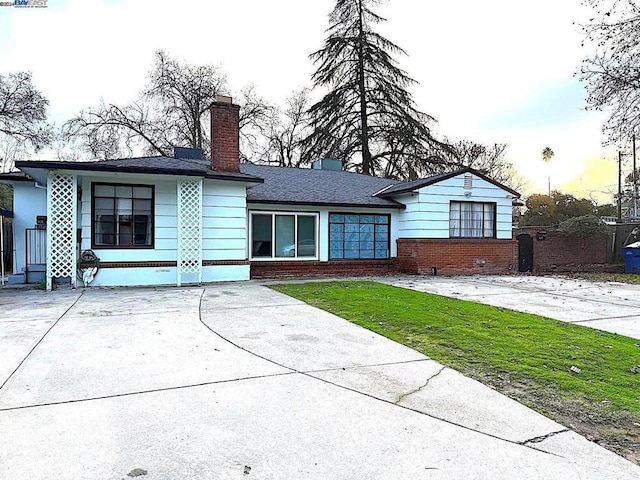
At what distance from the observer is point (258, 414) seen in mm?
3170

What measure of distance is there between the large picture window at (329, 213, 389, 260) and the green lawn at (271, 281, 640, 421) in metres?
6.03

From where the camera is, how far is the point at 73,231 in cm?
1009

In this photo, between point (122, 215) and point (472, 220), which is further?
point (472, 220)

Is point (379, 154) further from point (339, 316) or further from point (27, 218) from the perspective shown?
point (339, 316)

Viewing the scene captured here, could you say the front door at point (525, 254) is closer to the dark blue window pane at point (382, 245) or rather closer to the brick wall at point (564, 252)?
the brick wall at point (564, 252)

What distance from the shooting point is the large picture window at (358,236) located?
47.0 ft

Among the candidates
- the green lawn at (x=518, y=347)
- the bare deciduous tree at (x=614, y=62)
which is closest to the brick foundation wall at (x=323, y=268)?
the green lawn at (x=518, y=347)

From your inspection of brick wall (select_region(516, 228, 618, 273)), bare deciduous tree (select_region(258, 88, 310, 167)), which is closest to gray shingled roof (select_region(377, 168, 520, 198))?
brick wall (select_region(516, 228, 618, 273))

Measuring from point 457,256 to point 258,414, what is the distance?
499 inches

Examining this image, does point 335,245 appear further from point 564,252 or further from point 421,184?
point 564,252

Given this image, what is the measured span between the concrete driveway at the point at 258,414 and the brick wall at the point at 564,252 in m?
13.6

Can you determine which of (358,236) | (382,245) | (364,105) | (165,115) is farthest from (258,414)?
(165,115)

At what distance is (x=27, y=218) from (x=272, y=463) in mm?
12617

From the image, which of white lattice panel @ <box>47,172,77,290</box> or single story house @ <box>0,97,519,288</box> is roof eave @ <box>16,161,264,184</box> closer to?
single story house @ <box>0,97,519,288</box>
